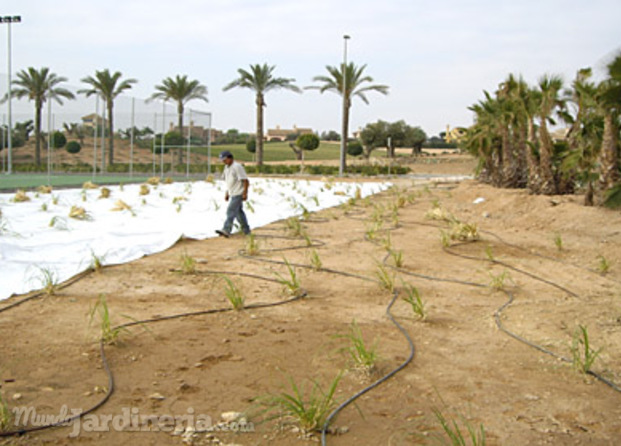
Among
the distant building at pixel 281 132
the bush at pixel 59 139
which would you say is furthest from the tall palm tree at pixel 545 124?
the distant building at pixel 281 132

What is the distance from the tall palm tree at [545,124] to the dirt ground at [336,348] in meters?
7.50

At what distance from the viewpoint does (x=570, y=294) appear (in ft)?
18.5

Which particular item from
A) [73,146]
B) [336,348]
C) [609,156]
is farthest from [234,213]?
[73,146]

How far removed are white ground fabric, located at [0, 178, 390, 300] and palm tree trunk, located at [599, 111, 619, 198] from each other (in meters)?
6.52

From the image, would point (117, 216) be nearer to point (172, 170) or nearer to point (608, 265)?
point (608, 265)

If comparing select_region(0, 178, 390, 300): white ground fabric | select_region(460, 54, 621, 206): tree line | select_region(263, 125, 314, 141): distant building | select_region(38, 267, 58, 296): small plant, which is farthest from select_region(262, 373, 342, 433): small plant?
select_region(263, 125, 314, 141): distant building

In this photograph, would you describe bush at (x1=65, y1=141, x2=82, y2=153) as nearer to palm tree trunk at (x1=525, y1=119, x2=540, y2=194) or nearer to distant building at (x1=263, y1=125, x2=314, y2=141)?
palm tree trunk at (x1=525, y1=119, x2=540, y2=194)

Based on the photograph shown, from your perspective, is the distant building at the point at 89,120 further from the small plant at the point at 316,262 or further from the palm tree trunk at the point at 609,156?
the palm tree trunk at the point at 609,156

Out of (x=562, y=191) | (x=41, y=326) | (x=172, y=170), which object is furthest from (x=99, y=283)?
(x=172, y=170)

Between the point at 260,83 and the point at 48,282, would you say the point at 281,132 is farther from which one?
the point at 48,282

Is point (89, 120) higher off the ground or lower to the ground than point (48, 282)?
higher

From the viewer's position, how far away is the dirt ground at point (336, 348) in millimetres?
2920

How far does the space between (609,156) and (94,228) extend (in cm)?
1004

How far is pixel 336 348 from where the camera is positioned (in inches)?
157
